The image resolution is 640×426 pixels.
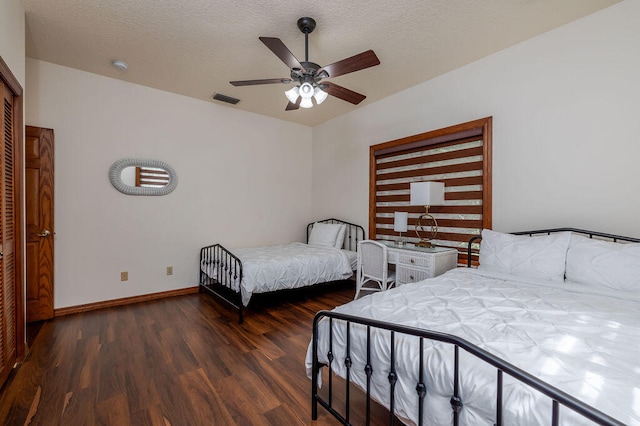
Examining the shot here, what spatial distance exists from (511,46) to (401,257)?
93.0 inches

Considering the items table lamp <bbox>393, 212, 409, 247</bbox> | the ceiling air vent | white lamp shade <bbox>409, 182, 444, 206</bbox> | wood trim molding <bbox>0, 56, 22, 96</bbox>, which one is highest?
the ceiling air vent

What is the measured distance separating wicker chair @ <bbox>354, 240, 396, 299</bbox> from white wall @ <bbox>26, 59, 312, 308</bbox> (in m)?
1.90

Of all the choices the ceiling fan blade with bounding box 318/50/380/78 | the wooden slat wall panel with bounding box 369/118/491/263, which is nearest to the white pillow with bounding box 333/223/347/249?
the wooden slat wall panel with bounding box 369/118/491/263

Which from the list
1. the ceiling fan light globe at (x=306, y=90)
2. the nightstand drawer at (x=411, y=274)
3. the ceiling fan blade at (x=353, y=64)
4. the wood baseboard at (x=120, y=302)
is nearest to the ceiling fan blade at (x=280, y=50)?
the ceiling fan light globe at (x=306, y=90)

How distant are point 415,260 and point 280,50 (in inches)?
93.6

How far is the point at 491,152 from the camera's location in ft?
9.83

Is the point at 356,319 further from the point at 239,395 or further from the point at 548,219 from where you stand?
the point at 548,219

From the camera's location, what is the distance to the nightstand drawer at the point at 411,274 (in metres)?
3.01

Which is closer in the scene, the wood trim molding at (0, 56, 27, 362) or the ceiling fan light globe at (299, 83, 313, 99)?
the wood trim molding at (0, 56, 27, 362)

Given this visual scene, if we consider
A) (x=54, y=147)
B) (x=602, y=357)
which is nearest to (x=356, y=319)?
(x=602, y=357)

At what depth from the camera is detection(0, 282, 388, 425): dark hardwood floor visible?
5.61 feet

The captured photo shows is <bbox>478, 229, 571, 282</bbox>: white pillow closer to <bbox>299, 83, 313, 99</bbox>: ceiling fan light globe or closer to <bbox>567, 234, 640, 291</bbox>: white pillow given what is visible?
<bbox>567, 234, 640, 291</bbox>: white pillow

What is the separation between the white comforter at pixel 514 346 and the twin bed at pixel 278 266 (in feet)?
5.46

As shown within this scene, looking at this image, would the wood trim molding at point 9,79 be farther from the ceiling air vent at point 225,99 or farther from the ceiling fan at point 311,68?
the ceiling air vent at point 225,99
